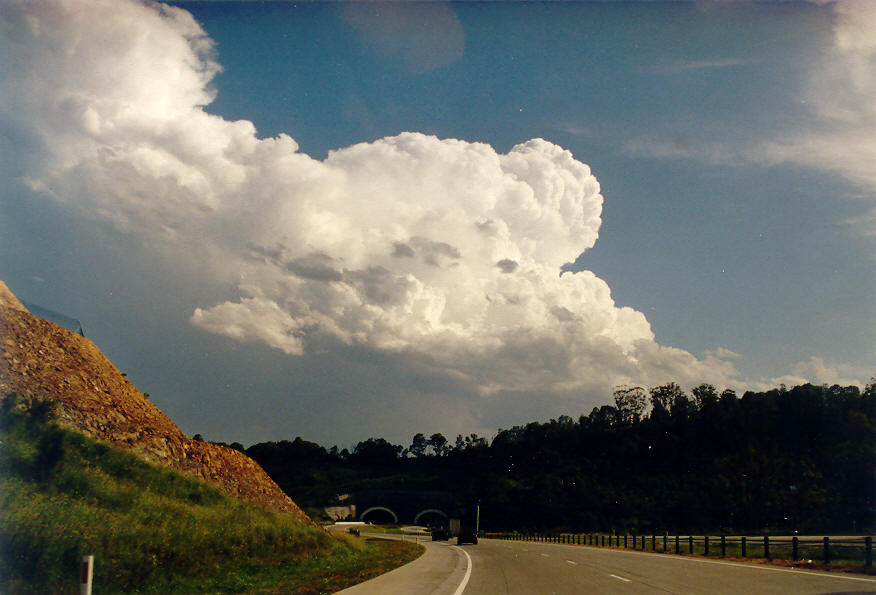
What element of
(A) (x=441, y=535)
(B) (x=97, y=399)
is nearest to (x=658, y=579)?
(B) (x=97, y=399)

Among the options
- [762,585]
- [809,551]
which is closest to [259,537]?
[762,585]

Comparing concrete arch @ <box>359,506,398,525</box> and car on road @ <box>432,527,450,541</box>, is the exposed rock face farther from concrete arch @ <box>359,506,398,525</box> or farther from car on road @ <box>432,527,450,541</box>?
concrete arch @ <box>359,506,398,525</box>

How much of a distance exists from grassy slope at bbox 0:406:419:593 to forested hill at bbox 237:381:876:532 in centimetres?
7897

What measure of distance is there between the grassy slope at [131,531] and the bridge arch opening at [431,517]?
454 feet

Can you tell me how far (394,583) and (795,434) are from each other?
13357 centimetres

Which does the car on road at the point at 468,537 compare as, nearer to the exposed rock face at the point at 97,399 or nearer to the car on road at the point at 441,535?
the car on road at the point at 441,535

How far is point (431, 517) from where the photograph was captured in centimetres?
17675

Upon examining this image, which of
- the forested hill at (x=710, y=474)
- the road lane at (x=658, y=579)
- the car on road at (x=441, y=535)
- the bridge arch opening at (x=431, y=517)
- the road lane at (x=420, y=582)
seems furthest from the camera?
the bridge arch opening at (x=431, y=517)

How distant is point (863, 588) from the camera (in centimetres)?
1723

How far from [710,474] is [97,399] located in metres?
120

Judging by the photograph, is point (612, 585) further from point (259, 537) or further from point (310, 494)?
point (310, 494)

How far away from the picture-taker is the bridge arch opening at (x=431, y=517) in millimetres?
171750

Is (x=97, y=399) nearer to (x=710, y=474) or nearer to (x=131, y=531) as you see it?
(x=131, y=531)

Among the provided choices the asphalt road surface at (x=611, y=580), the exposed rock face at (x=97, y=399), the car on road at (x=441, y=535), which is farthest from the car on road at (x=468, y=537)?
the asphalt road surface at (x=611, y=580)
